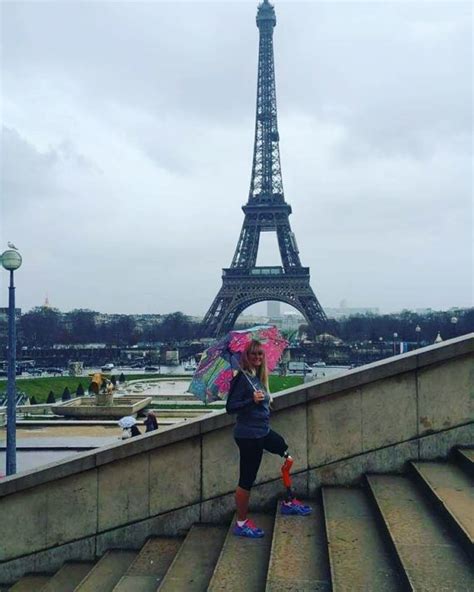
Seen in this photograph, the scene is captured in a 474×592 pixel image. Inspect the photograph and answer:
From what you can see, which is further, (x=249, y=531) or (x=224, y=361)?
(x=224, y=361)

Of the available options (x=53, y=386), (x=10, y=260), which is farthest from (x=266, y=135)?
(x=10, y=260)

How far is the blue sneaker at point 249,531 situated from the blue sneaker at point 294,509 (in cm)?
33

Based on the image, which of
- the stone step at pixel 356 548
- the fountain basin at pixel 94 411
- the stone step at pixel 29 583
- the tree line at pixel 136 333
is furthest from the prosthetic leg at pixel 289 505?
the tree line at pixel 136 333

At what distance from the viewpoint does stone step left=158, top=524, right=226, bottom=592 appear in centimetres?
434

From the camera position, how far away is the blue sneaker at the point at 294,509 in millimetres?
5238

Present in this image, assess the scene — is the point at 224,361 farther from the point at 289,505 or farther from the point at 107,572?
the point at 107,572

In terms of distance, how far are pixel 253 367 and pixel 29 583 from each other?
3.03 m

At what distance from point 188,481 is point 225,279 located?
72.1 m

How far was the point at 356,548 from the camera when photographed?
4.30 m

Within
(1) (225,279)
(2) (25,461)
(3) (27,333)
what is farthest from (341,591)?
(3) (27,333)

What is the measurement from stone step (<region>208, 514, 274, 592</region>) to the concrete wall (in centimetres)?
68

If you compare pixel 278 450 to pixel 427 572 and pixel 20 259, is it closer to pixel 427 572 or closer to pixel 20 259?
pixel 427 572

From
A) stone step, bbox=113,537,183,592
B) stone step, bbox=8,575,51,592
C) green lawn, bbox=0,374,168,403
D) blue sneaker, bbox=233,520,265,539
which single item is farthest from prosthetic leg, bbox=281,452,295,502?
green lawn, bbox=0,374,168,403

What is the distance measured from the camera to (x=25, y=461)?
14.1 meters
